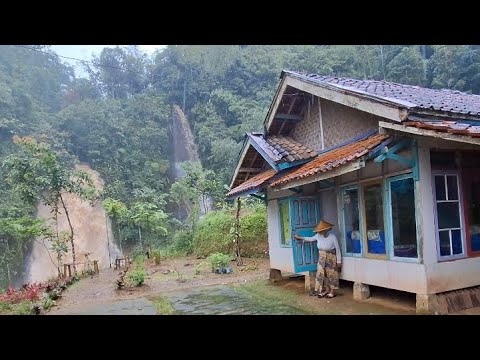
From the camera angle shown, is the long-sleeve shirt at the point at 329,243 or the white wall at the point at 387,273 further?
the long-sleeve shirt at the point at 329,243

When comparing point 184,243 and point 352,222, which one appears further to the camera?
point 184,243

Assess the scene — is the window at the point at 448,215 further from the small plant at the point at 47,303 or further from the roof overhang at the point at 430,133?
the small plant at the point at 47,303

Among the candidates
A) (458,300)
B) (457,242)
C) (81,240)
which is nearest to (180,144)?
(81,240)

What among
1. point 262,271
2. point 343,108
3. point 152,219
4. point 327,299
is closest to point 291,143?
point 343,108

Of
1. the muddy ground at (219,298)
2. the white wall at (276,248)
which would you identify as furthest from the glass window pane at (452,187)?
the white wall at (276,248)

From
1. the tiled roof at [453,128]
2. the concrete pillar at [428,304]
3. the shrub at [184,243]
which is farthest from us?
the shrub at [184,243]

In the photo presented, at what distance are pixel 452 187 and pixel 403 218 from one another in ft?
3.04

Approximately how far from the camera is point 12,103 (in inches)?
1296

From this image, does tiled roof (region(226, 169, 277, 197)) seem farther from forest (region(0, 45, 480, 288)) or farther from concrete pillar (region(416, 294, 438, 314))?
forest (region(0, 45, 480, 288))

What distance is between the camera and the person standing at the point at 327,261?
8102mm

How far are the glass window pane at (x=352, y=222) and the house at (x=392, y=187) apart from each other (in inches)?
0.8

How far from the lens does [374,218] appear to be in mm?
7418

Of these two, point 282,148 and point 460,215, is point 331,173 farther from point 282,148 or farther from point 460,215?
point 282,148
